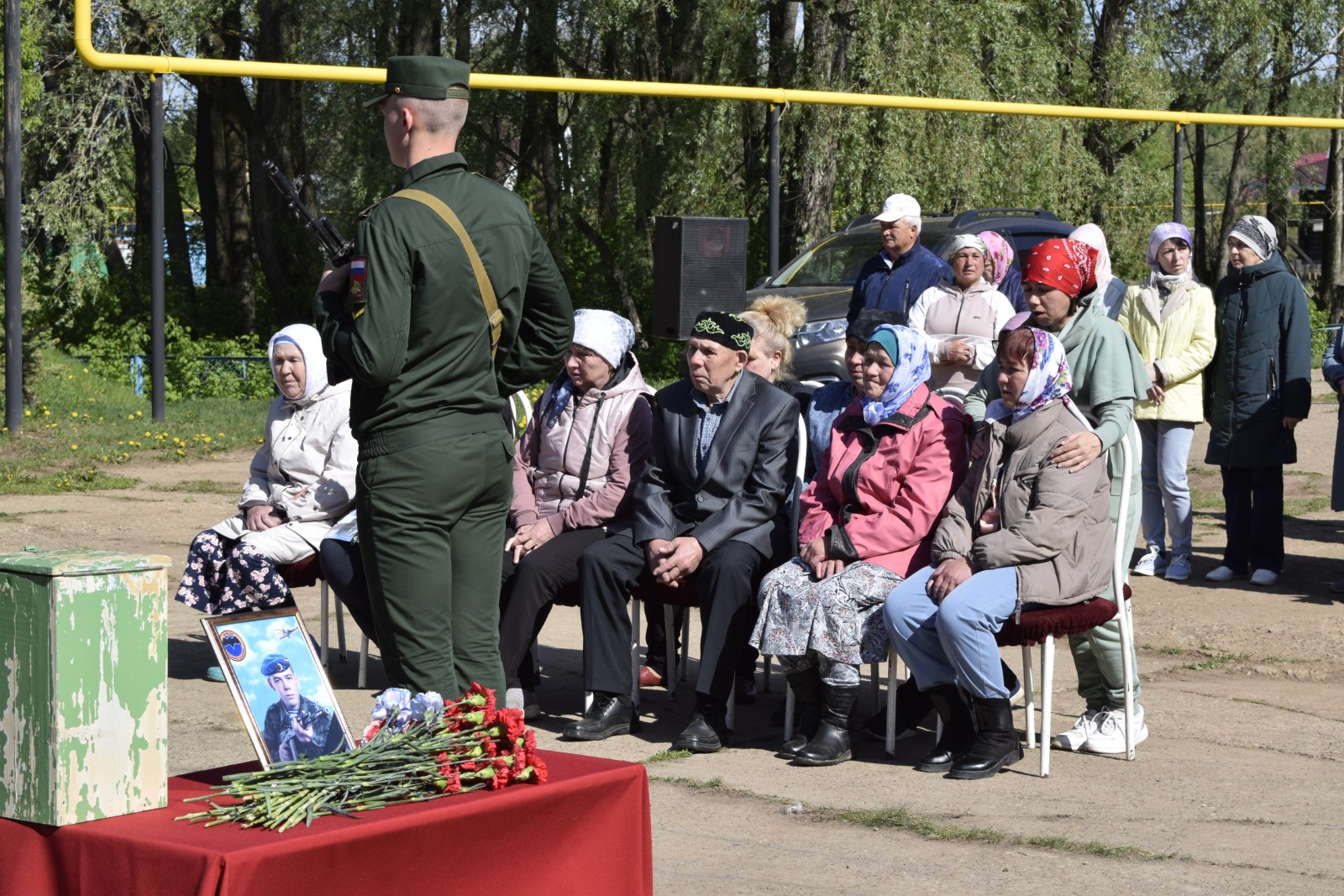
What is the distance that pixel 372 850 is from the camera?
3156 mm

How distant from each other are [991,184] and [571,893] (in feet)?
50.0

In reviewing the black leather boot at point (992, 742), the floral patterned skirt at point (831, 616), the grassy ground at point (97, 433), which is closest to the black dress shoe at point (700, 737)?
the floral patterned skirt at point (831, 616)

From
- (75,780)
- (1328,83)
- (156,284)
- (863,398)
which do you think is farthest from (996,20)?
(75,780)

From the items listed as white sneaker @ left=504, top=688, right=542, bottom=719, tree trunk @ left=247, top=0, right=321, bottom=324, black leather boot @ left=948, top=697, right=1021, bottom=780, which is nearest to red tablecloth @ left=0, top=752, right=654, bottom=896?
black leather boot @ left=948, top=697, right=1021, bottom=780

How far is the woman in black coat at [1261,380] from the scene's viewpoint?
8.66 m

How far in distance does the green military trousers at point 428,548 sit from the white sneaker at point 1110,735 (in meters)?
2.68

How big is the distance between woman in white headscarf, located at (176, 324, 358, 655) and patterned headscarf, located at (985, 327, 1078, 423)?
2.76 metres

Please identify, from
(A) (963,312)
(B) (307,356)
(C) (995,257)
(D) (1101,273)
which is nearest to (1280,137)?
(C) (995,257)

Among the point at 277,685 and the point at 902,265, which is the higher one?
the point at 902,265

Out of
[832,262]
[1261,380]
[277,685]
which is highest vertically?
[832,262]

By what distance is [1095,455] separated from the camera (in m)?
5.57

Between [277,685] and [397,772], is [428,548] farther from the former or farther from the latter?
[397,772]

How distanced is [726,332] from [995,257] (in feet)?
7.97

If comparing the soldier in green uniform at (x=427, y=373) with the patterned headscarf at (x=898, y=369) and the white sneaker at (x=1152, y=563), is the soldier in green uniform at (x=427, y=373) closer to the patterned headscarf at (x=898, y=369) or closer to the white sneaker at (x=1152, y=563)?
the patterned headscarf at (x=898, y=369)
